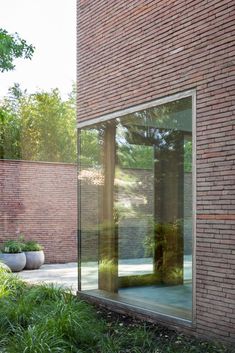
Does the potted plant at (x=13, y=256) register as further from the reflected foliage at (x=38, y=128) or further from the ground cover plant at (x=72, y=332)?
the ground cover plant at (x=72, y=332)

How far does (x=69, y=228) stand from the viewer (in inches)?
494

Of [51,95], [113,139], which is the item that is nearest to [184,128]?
[113,139]

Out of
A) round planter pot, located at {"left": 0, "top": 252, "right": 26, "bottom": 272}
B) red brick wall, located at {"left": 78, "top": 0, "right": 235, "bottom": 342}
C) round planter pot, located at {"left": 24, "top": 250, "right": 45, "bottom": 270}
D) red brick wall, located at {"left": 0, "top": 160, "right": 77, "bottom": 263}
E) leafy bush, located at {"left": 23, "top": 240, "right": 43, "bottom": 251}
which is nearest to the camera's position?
red brick wall, located at {"left": 78, "top": 0, "right": 235, "bottom": 342}

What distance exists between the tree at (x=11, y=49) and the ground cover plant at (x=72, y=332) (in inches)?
199

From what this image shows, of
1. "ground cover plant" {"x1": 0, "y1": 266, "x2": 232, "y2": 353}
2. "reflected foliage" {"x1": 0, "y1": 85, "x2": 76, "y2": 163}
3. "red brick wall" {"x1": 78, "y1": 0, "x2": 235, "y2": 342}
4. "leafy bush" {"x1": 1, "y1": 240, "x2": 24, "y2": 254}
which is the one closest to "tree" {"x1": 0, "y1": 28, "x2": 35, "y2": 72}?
"leafy bush" {"x1": 1, "y1": 240, "x2": 24, "y2": 254}

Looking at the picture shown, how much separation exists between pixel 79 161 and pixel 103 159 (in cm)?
59

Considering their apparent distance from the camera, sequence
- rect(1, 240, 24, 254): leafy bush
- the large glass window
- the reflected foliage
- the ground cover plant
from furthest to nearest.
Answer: the reflected foliage
rect(1, 240, 24, 254): leafy bush
the large glass window
the ground cover plant

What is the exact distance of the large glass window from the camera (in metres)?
5.39

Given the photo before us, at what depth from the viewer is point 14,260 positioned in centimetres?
1066

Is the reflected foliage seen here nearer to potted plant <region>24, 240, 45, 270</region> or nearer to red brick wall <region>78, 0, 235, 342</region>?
potted plant <region>24, 240, 45, 270</region>

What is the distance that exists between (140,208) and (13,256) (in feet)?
17.5

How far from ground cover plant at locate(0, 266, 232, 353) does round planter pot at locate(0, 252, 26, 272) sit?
4.73 metres

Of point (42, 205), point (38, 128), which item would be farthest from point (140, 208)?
point (38, 128)

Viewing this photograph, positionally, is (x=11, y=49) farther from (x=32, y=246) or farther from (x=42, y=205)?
(x=32, y=246)
